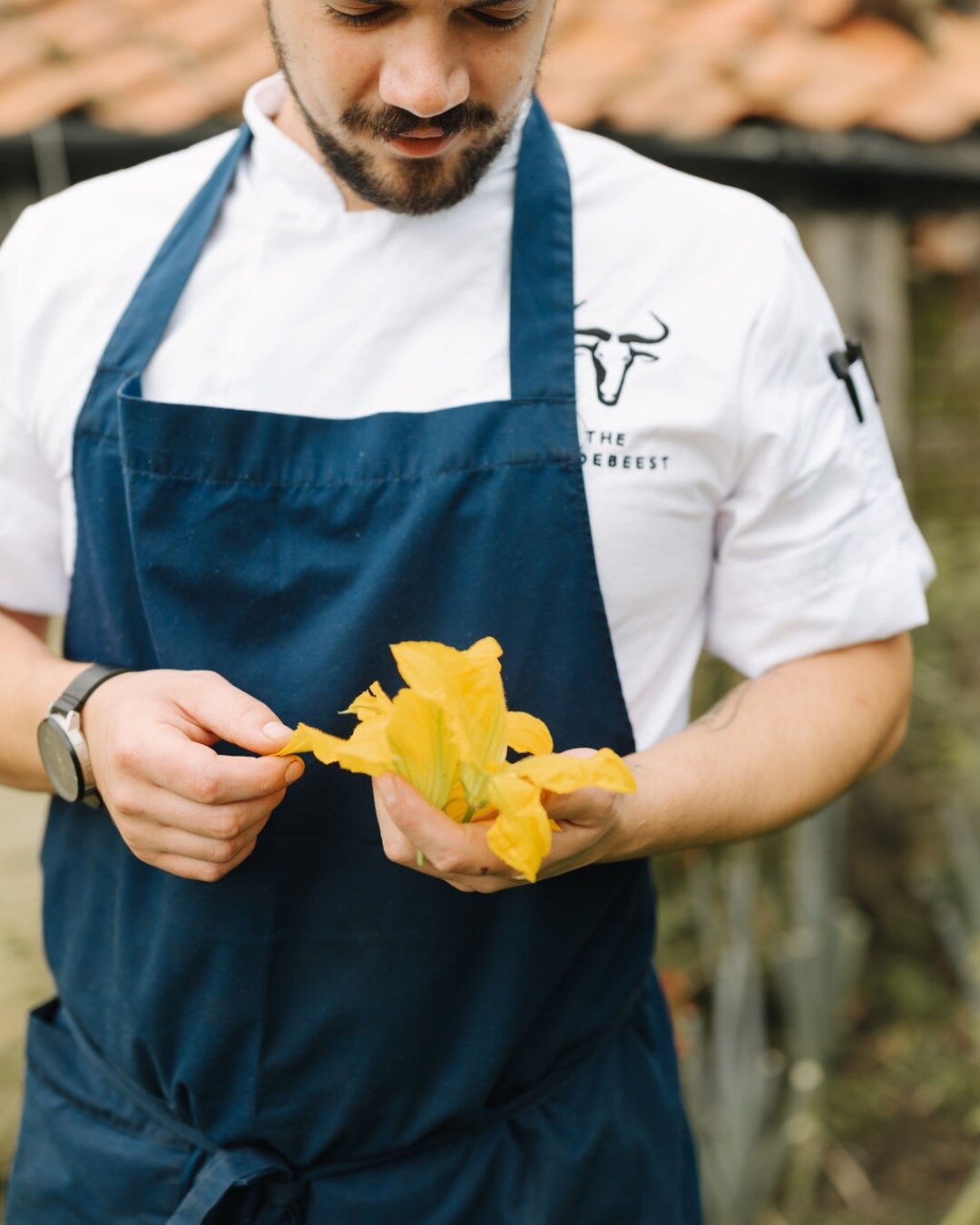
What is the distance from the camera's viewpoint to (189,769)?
4.28ft

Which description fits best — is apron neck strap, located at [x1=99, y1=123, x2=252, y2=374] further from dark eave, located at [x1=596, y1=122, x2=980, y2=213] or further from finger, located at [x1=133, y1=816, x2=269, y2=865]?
dark eave, located at [x1=596, y1=122, x2=980, y2=213]

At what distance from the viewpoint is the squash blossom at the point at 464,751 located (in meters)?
1.16

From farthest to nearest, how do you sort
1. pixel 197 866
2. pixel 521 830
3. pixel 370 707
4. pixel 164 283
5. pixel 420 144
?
pixel 164 283 → pixel 420 144 → pixel 197 866 → pixel 370 707 → pixel 521 830

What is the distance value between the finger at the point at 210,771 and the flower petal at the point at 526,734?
0.71 feet

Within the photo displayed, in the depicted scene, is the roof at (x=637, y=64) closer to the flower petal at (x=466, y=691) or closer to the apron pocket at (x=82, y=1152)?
the apron pocket at (x=82, y=1152)

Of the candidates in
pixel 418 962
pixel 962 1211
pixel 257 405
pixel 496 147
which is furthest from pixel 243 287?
pixel 962 1211

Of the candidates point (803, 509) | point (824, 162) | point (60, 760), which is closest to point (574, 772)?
point (803, 509)

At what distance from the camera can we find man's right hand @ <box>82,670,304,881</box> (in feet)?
4.25

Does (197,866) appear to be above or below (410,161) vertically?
below

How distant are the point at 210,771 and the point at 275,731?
8 cm

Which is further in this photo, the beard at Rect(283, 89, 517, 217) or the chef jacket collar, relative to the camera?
the chef jacket collar

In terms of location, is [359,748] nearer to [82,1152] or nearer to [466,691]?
[466,691]

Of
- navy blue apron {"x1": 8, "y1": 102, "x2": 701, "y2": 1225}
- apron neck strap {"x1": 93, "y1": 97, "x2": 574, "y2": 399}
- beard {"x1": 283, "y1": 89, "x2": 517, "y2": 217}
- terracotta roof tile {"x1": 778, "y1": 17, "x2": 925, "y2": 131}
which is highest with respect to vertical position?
terracotta roof tile {"x1": 778, "y1": 17, "x2": 925, "y2": 131}

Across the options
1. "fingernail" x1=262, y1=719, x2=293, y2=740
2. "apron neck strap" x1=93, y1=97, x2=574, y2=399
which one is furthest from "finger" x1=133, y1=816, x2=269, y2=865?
"apron neck strap" x1=93, y1=97, x2=574, y2=399
